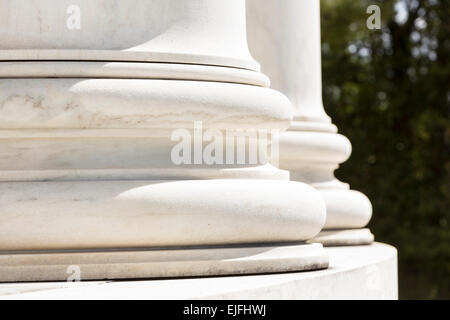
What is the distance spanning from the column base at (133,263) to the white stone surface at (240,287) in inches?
70.9

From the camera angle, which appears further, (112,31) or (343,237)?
(343,237)

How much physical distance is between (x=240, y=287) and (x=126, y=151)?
16.6 m

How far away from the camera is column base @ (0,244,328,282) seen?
74125mm

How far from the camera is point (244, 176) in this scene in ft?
268

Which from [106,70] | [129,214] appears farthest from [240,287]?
[106,70]

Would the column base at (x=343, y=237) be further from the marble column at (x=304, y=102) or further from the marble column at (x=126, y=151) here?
the marble column at (x=126, y=151)

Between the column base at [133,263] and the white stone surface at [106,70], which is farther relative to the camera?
the white stone surface at [106,70]

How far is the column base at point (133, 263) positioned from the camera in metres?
74.1

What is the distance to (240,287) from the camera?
67875 millimetres
